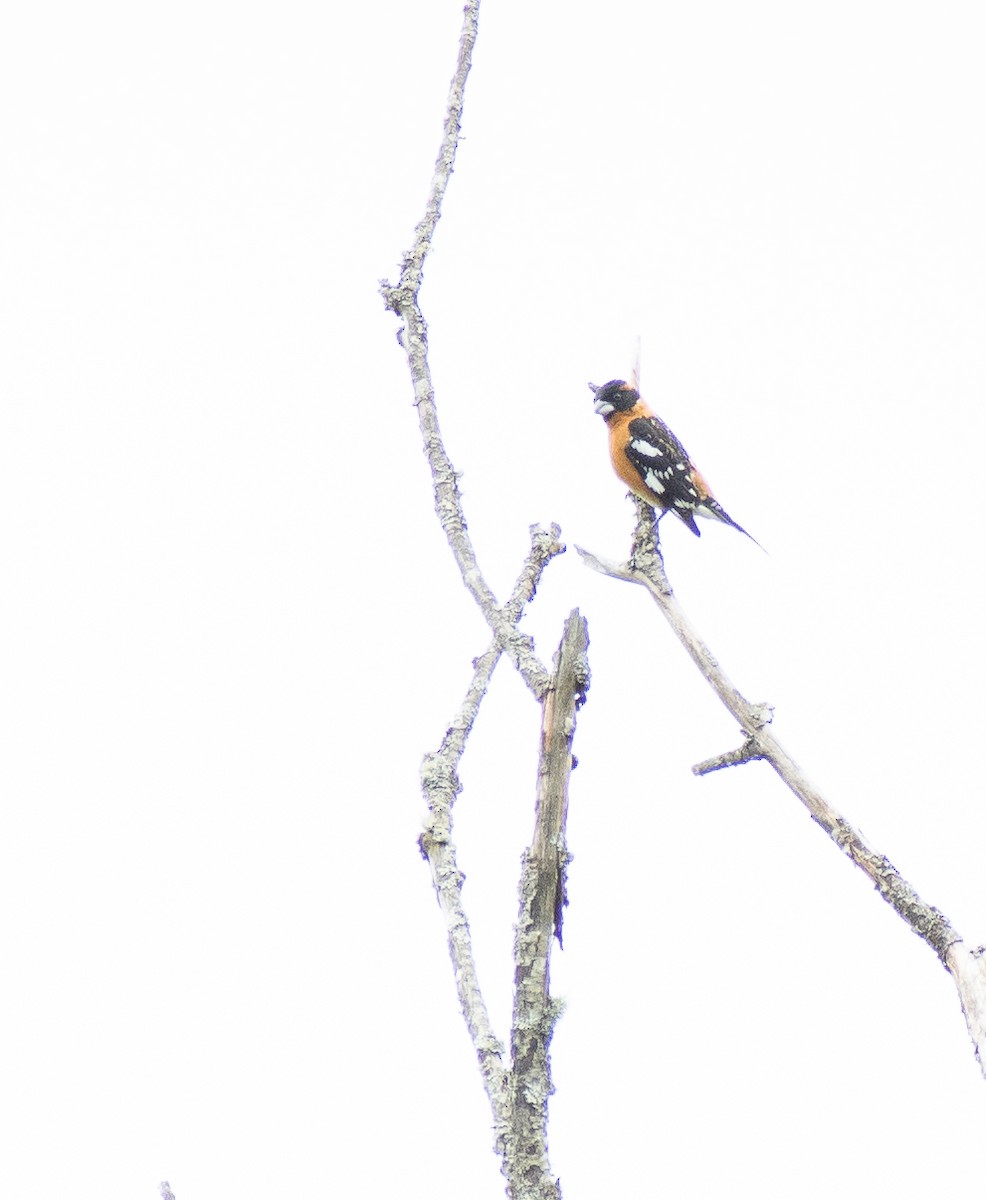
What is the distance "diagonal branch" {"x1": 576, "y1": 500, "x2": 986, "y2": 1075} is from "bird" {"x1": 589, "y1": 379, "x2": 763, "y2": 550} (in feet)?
7.26

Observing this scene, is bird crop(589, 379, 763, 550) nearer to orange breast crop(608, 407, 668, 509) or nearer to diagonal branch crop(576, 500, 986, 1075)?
orange breast crop(608, 407, 668, 509)

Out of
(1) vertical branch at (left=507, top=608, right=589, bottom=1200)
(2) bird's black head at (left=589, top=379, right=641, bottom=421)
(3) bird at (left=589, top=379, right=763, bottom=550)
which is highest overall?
(2) bird's black head at (left=589, top=379, right=641, bottom=421)

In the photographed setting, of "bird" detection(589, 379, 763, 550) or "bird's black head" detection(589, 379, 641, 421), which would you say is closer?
"bird" detection(589, 379, 763, 550)

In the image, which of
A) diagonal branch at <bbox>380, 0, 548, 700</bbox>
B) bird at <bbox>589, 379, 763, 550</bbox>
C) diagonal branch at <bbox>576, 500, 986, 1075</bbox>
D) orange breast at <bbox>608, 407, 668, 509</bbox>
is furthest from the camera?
bird at <bbox>589, 379, 763, 550</bbox>

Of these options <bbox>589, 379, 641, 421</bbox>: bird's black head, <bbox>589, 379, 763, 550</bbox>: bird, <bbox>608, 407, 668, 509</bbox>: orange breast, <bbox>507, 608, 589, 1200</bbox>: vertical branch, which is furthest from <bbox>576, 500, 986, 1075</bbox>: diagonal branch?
<bbox>589, 379, 641, 421</bbox>: bird's black head

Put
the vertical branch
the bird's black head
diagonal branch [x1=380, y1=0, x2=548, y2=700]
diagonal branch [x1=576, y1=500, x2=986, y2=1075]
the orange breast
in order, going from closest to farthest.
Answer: the vertical branch → diagonal branch [x1=380, y1=0, x2=548, y2=700] → diagonal branch [x1=576, y1=500, x2=986, y2=1075] → the orange breast → the bird's black head

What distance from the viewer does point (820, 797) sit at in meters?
2.84

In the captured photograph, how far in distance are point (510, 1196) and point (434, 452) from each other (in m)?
1.20

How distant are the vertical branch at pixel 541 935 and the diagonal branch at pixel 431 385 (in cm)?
13

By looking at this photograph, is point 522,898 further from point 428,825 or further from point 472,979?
point 428,825

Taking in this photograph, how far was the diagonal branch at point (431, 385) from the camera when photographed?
2.08 m

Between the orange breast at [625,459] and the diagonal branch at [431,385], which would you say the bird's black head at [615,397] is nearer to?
the orange breast at [625,459]

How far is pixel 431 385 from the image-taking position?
91.4 inches

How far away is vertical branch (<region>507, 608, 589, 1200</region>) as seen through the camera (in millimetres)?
1547
